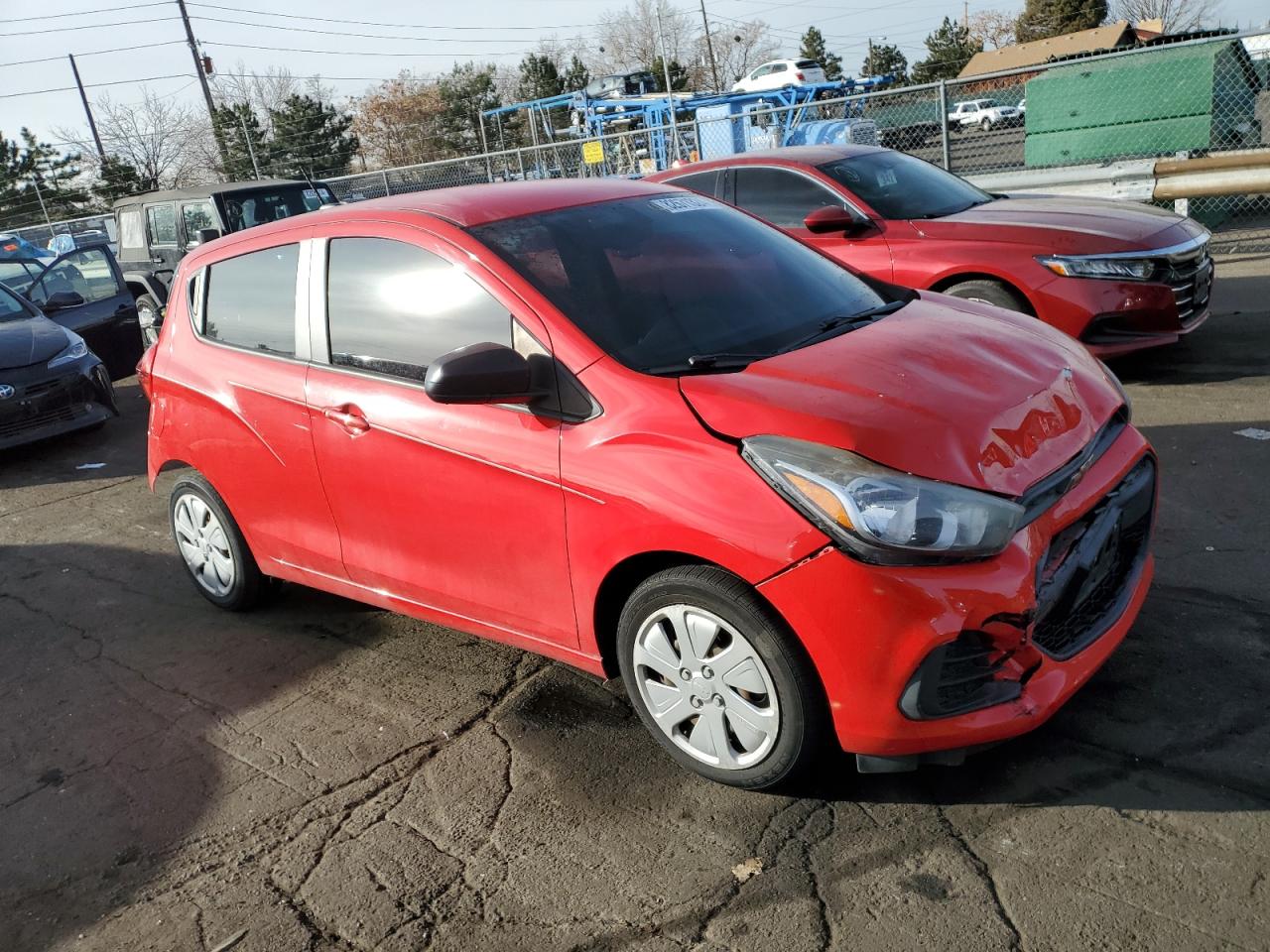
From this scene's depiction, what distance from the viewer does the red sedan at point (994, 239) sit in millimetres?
6438

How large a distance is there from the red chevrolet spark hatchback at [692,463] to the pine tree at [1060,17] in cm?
5732

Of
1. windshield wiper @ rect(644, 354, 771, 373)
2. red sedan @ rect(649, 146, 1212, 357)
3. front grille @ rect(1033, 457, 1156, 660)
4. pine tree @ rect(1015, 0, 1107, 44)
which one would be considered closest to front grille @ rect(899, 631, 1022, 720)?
front grille @ rect(1033, 457, 1156, 660)

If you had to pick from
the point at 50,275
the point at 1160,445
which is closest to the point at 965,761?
the point at 1160,445

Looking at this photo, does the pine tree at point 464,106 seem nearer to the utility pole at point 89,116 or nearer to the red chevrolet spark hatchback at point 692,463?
the utility pole at point 89,116

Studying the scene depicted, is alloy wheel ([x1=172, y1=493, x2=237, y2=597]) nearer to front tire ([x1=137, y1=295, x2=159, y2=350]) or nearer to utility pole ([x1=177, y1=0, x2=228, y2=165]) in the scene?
front tire ([x1=137, y1=295, x2=159, y2=350])

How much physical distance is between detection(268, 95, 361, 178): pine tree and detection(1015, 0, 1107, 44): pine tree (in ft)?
112

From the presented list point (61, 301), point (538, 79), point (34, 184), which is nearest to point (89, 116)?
Answer: point (34, 184)

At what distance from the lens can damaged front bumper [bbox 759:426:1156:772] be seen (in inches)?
104

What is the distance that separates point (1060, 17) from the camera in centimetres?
5612

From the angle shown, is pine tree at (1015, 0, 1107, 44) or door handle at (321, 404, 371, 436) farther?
pine tree at (1015, 0, 1107, 44)

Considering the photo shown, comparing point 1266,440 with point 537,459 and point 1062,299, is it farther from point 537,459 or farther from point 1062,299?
point 537,459

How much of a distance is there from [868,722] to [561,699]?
1.40 meters

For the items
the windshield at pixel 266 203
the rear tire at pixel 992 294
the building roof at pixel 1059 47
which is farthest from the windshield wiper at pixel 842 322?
the building roof at pixel 1059 47

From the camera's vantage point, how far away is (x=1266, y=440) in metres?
5.49
